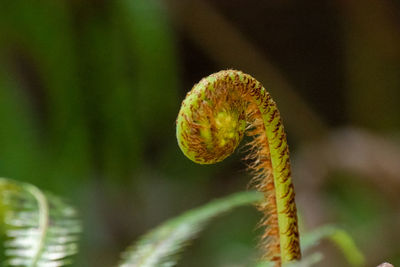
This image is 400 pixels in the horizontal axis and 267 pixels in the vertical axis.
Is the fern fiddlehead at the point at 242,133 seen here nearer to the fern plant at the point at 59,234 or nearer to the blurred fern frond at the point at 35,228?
the fern plant at the point at 59,234

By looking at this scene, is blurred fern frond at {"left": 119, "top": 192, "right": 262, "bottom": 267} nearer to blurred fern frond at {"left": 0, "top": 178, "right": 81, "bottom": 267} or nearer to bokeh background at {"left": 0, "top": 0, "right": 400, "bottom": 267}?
blurred fern frond at {"left": 0, "top": 178, "right": 81, "bottom": 267}

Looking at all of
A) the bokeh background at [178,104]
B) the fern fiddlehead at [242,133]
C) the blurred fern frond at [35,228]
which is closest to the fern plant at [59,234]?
the blurred fern frond at [35,228]

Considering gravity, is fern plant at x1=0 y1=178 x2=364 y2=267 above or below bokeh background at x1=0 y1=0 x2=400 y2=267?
below

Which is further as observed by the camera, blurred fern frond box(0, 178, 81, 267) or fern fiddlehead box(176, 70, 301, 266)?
blurred fern frond box(0, 178, 81, 267)

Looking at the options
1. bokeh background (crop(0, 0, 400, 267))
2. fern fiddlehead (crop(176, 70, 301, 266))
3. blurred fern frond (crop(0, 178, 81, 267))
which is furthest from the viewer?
bokeh background (crop(0, 0, 400, 267))

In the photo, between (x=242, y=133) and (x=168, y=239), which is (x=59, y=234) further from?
(x=242, y=133)

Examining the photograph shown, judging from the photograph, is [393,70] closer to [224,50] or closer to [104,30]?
[224,50]

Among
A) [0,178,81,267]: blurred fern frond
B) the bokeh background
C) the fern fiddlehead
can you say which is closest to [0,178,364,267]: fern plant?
[0,178,81,267]: blurred fern frond

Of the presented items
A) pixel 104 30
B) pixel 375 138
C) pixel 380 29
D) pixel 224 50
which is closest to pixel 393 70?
pixel 380 29

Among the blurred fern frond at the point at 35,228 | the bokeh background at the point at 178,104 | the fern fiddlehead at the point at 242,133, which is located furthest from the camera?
the bokeh background at the point at 178,104
